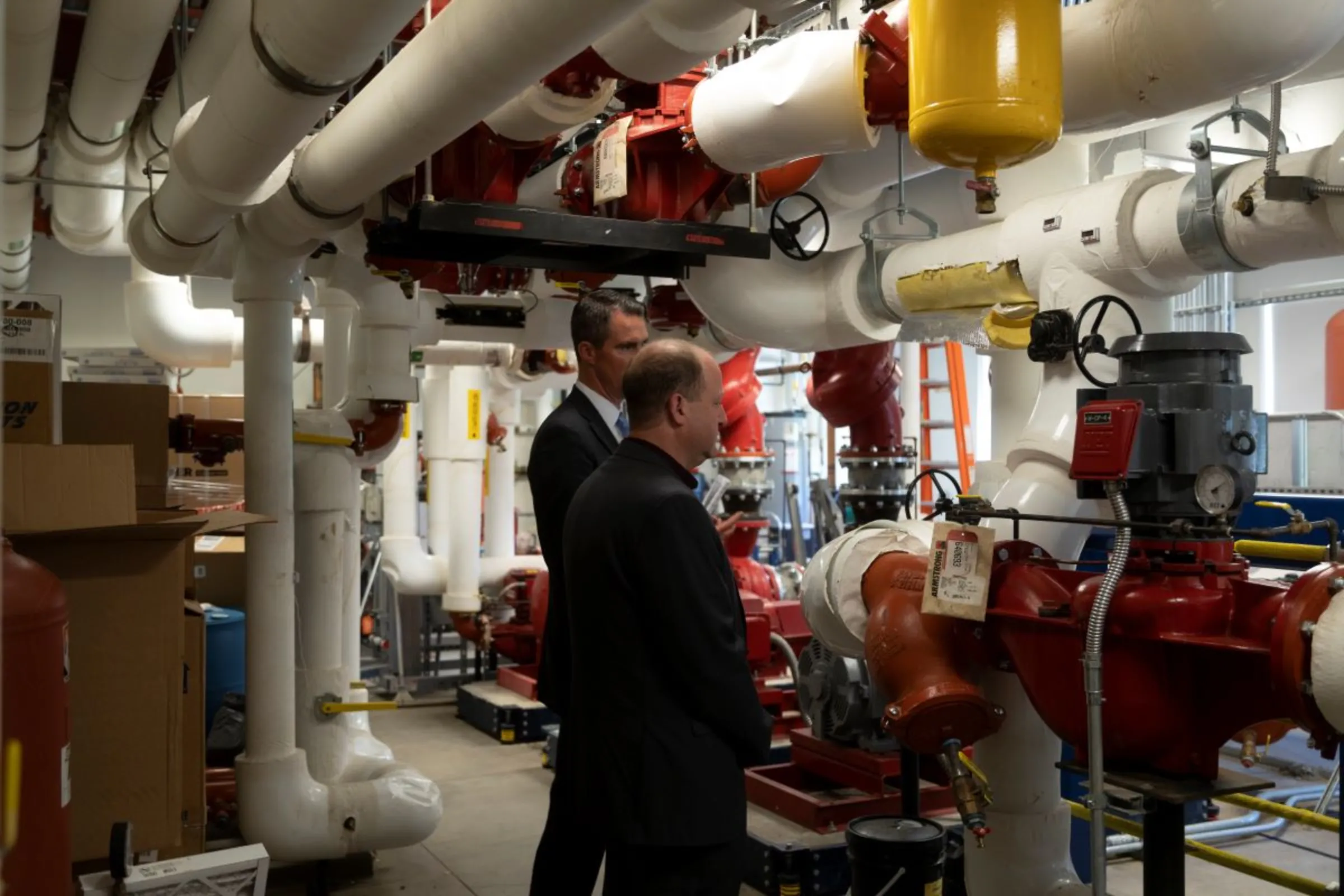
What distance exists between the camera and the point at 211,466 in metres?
4.73

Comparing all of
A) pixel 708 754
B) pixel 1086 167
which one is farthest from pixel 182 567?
pixel 1086 167

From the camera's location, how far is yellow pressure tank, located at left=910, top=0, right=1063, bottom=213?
1.68 meters

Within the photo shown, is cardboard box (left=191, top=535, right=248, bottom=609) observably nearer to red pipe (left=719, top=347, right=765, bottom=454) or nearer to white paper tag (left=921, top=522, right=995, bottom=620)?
red pipe (left=719, top=347, right=765, bottom=454)

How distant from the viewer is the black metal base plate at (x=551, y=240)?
2.70m

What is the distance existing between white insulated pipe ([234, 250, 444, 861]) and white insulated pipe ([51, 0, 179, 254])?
0.59 m

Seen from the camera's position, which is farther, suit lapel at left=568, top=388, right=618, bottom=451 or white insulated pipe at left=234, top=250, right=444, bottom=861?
white insulated pipe at left=234, top=250, right=444, bottom=861

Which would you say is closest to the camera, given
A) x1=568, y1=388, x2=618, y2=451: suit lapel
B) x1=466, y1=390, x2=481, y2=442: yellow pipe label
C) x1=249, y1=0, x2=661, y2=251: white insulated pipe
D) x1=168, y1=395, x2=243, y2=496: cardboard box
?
x1=249, y1=0, x2=661, y2=251: white insulated pipe

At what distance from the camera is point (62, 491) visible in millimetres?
2107

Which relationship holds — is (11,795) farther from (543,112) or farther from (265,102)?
(543,112)

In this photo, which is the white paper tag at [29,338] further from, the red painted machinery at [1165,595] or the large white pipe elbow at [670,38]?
the red painted machinery at [1165,595]

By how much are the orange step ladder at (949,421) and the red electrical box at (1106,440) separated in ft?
8.63

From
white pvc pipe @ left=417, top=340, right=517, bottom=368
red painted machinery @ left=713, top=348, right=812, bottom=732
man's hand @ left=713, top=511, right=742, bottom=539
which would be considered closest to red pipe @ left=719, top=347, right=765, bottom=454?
red painted machinery @ left=713, top=348, right=812, bottom=732

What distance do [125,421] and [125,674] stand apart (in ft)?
3.00

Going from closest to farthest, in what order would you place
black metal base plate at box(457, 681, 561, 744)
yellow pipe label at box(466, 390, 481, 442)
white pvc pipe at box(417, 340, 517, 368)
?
black metal base plate at box(457, 681, 561, 744) < white pvc pipe at box(417, 340, 517, 368) < yellow pipe label at box(466, 390, 481, 442)
